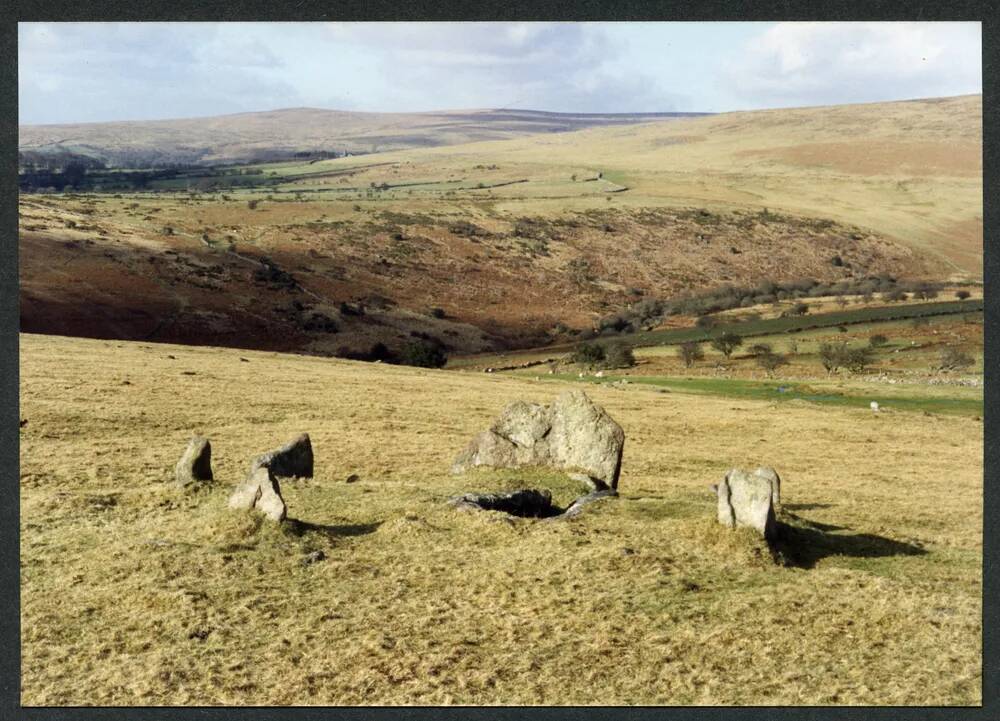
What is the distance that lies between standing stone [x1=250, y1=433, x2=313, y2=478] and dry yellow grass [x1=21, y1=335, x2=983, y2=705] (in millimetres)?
717

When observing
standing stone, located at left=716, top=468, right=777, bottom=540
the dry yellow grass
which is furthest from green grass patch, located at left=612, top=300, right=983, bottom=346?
standing stone, located at left=716, top=468, right=777, bottom=540

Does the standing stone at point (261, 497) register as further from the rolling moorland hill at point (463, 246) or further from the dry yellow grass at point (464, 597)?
the rolling moorland hill at point (463, 246)

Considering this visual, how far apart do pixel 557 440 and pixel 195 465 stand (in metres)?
8.49

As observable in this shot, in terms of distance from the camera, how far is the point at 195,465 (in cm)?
2158

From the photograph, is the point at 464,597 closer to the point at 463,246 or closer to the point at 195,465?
the point at 195,465

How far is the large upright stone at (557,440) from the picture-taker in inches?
914

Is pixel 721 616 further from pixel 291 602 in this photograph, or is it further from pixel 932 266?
pixel 932 266

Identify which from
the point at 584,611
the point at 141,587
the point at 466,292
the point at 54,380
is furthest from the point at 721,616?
the point at 466,292

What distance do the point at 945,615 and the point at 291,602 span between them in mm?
9664

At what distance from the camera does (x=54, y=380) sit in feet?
124

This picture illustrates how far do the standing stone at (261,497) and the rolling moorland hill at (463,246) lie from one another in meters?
63.1

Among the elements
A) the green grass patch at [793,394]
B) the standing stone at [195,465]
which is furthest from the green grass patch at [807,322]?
the standing stone at [195,465]
